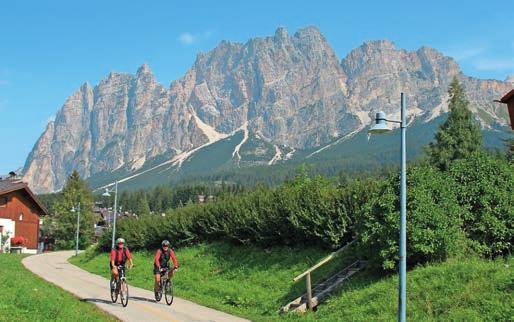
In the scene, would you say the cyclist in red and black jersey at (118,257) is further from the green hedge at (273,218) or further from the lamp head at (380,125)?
the lamp head at (380,125)

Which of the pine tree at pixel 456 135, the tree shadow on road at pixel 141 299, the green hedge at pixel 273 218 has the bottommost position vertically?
the tree shadow on road at pixel 141 299

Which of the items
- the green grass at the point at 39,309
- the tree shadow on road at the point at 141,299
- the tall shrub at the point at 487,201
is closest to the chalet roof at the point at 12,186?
the tree shadow on road at the point at 141,299

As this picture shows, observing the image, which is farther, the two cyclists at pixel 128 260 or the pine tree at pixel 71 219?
the pine tree at pixel 71 219

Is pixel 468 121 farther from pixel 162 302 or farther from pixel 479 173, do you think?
pixel 162 302

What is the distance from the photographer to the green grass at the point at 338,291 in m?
14.6

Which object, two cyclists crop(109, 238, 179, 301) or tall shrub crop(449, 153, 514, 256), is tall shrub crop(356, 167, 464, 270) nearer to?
tall shrub crop(449, 153, 514, 256)

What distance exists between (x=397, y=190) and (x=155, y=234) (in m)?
25.0

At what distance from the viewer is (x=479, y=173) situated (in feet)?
66.7

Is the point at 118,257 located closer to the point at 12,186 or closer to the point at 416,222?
the point at 416,222

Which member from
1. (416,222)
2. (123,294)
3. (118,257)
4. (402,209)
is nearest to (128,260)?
(118,257)

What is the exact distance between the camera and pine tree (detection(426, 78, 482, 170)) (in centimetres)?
6004

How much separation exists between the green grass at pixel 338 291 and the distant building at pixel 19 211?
4174 centimetres

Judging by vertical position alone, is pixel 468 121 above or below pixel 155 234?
above

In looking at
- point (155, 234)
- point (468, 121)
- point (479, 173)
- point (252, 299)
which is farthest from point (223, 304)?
point (468, 121)
